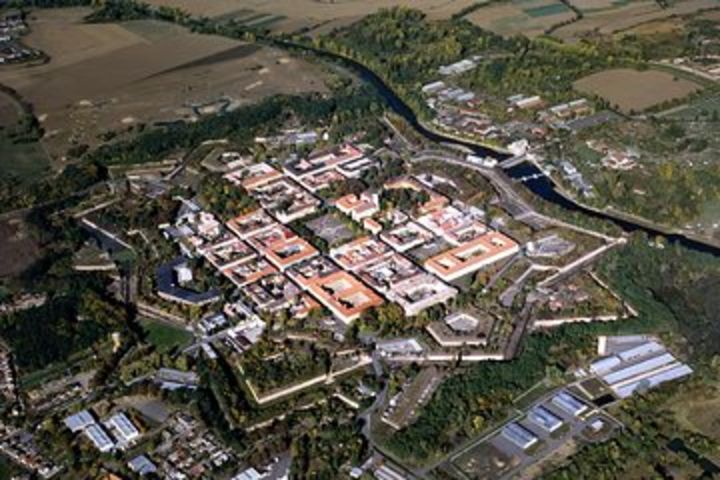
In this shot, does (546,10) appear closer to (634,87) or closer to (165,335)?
(634,87)

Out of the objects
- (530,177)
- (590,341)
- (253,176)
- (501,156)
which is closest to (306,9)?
(253,176)

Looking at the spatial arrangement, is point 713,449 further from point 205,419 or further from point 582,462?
point 205,419

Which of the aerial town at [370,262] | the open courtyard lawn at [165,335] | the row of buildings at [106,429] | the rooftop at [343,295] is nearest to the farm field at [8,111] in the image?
the aerial town at [370,262]

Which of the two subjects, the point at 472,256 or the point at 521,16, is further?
the point at 521,16

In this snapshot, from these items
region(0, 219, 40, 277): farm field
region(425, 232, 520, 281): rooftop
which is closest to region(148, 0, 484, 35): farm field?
region(0, 219, 40, 277): farm field

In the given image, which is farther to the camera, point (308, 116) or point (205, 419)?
point (308, 116)

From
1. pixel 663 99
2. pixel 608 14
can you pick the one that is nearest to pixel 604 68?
pixel 663 99

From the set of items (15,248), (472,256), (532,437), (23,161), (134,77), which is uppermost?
(134,77)
